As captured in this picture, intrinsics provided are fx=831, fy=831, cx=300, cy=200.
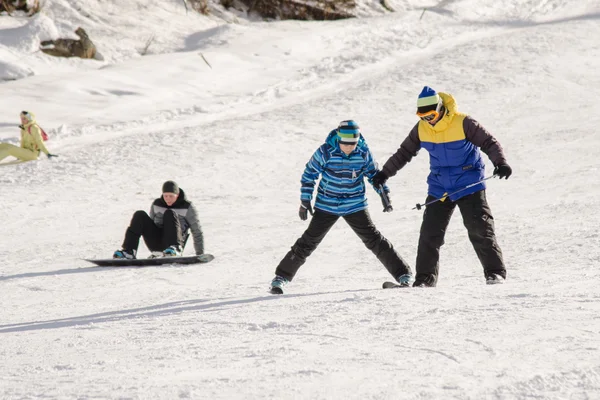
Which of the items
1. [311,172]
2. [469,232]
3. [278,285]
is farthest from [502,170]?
[278,285]

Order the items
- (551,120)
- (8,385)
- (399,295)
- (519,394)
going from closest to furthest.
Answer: (519,394), (8,385), (399,295), (551,120)

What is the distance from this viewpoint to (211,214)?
10594 millimetres

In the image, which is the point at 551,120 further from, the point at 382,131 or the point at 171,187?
the point at 171,187

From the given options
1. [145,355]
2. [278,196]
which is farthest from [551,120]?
[145,355]

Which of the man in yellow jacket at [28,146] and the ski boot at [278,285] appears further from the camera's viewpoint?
the man in yellow jacket at [28,146]

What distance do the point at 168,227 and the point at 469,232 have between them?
10.2 ft

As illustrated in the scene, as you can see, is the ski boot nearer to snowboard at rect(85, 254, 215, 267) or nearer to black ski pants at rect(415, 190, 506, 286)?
black ski pants at rect(415, 190, 506, 286)

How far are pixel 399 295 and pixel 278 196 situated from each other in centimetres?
638

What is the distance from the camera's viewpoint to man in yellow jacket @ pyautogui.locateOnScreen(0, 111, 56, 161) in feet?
43.2

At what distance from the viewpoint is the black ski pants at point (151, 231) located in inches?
311

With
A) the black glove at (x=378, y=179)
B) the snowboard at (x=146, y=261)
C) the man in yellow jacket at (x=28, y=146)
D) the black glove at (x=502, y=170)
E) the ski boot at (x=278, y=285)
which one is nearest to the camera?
the black glove at (x=502, y=170)

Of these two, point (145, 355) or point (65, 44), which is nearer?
point (145, 355)

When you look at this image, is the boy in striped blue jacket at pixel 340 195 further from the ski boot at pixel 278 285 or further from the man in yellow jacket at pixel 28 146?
the man in yellow jacket at pixel 28 146

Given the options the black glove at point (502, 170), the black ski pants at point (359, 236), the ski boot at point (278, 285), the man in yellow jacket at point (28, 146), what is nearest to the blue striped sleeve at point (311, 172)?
the black ski pants at point (359, 236)
